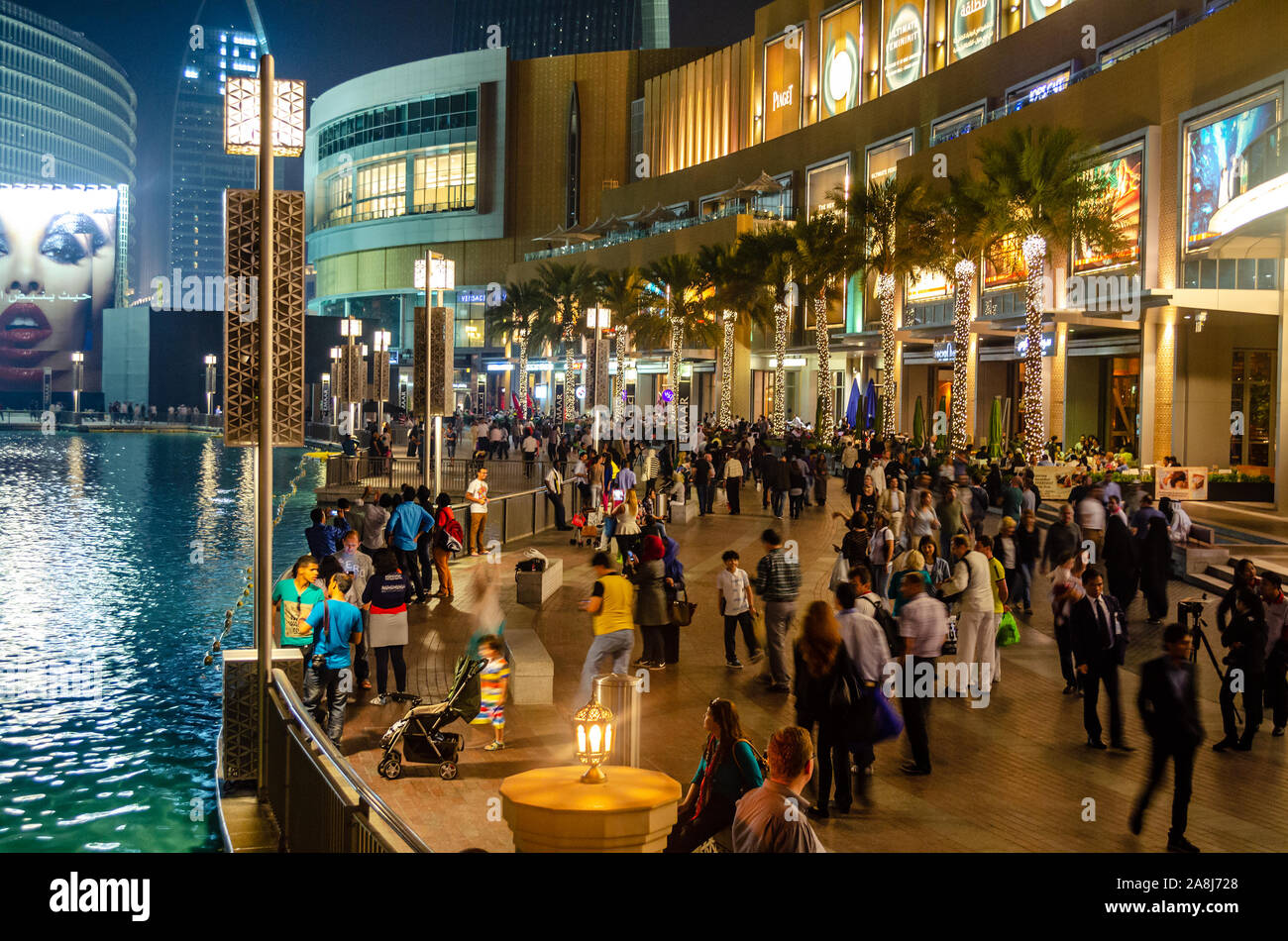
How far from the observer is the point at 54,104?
148 meters

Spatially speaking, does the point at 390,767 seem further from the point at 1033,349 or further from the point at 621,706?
the point at 1033,349

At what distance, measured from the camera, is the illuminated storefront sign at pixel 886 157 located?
59219 millimetres

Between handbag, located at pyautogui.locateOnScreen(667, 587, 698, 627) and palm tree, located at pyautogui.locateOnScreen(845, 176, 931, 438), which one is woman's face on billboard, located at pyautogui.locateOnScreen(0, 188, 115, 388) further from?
handbag, located at pyautogui.locateOnScreen(667, 587, 698, 627)

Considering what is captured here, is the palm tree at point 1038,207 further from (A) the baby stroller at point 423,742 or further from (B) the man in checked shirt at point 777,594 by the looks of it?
(A) the baby stroller at point 423,742

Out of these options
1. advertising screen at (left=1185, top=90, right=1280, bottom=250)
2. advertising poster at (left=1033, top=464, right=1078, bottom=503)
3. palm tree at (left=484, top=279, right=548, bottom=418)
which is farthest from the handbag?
palm tree at (left=484, top=279, right=548, bottom=418)

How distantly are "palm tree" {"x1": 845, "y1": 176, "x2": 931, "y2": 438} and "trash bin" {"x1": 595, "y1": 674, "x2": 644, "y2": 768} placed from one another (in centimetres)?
3670

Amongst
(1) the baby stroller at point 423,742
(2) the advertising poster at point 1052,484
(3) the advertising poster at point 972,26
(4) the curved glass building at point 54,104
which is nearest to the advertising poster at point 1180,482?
(2) the advertising poster at point 1052,484

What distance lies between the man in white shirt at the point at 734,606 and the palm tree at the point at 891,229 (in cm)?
3260

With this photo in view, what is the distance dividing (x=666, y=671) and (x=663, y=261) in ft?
179

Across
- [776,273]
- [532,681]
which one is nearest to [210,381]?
[776,273]

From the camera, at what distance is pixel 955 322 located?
137 ft
